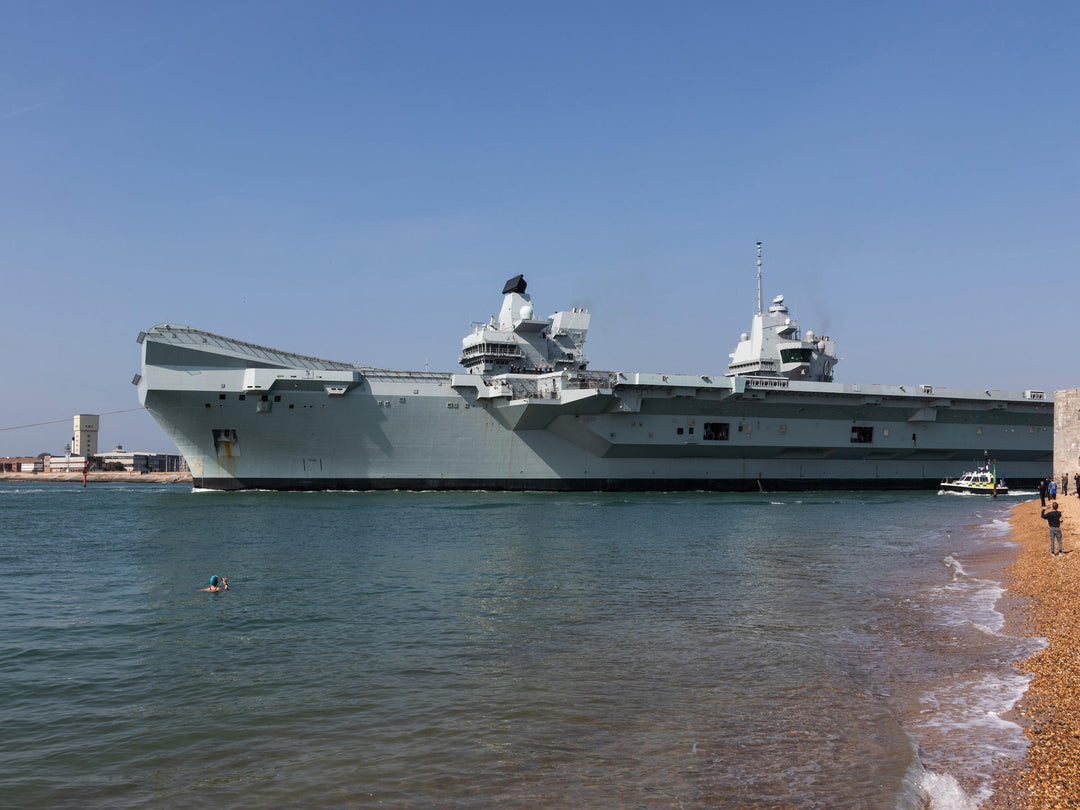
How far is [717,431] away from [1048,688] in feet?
114

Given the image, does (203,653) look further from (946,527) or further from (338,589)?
(946,527)

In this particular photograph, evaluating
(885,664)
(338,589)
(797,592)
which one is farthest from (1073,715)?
(338,589)

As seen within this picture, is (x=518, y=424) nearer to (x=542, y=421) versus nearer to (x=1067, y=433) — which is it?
(x=542, y=421)

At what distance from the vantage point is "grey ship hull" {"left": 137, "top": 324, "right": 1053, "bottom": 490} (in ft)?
116

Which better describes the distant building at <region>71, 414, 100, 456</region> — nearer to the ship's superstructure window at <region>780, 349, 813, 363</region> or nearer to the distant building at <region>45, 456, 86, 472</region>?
the distant building at <region>45, 456, 86, 472</region>

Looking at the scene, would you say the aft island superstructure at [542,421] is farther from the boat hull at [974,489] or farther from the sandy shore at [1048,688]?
the sandy shore at [1048,688]

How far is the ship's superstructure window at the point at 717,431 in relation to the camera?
4153 centimetres

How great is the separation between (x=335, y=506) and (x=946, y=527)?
21277 mm

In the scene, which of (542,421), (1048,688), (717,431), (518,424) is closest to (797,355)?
(717,431)

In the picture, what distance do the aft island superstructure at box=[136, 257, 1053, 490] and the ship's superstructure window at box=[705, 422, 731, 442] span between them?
8cm

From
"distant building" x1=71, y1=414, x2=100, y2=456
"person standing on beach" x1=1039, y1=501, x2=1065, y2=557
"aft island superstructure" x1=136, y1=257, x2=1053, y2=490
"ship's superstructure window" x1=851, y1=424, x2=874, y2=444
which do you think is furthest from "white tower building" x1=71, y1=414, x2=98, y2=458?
"person standing on beach" x1=1039, y1=501, x2=1065, y2=557

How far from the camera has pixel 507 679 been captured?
8.38 metres

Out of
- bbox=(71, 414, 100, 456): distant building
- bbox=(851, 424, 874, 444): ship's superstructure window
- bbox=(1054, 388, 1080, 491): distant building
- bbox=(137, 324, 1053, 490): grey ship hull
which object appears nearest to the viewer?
bbox=(1054, 388, 1080, 491): distant building

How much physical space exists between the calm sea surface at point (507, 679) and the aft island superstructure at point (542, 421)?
17.3m
